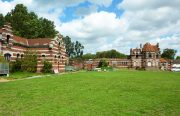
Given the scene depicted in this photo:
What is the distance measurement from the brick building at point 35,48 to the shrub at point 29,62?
1536 millimetres

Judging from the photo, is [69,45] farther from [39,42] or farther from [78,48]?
[39,42]

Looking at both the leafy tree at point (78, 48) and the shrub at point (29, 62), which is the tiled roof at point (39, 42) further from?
the leafy tree at point (78, 48)

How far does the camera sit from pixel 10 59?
45375 mm

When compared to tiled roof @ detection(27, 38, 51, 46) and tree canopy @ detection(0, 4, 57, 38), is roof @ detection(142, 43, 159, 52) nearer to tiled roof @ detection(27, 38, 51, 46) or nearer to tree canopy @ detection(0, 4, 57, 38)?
tree canopy @ detection(0, 4, 57, 38)

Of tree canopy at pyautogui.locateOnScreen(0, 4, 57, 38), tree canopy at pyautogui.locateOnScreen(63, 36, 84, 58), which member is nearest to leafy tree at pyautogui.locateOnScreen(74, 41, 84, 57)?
tree canopy at pyautogui.locateOnScreen(63, 36, 84, 58)

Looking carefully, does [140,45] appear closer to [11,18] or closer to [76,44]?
[76,44]

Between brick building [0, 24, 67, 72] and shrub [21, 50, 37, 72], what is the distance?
1.54m

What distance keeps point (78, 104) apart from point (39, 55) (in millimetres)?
38529

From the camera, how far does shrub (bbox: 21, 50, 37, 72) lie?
46.6 meters

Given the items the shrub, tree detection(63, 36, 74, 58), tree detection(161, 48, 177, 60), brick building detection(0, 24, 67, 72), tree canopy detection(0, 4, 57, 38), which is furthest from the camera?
tree detection(161, 48, 177, 60)

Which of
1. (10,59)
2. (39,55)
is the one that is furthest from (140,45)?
(10,59)

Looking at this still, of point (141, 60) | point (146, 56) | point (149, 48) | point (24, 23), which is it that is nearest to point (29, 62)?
point (24, 23)

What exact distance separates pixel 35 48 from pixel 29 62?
5266 millimetres

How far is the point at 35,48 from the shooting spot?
169ft
